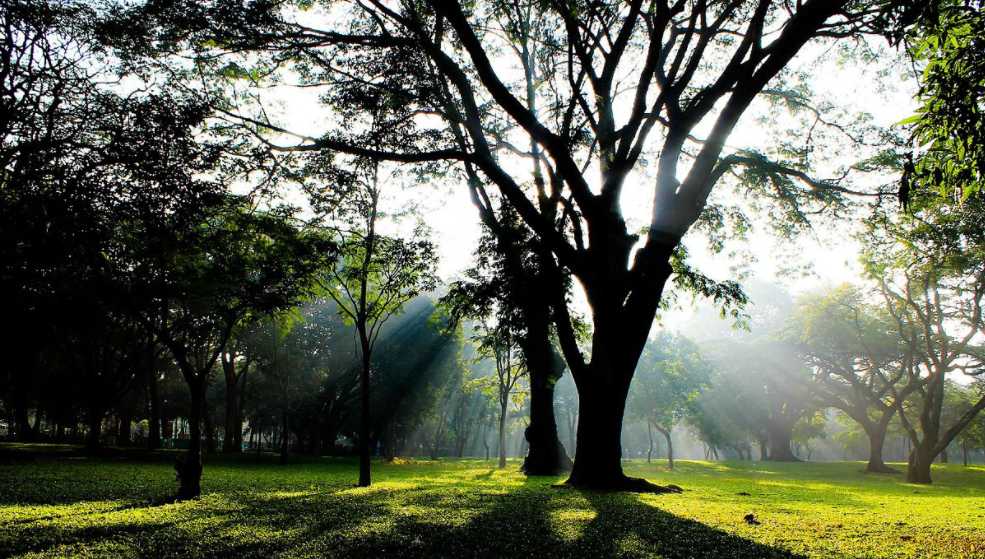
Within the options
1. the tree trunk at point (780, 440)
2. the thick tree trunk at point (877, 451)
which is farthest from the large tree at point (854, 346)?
the tree trunk at point (780, 440)

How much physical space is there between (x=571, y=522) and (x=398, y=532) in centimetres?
282

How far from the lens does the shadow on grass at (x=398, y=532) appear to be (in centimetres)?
666

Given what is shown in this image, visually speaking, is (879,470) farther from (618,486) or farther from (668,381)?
(618,486)

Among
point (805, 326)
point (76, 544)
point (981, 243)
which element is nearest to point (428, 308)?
point (805, 326)

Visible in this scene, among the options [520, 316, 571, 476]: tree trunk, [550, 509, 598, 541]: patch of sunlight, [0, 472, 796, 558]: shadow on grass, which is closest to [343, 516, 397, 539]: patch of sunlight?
[0, 472, 796, 558]: shadow on grass

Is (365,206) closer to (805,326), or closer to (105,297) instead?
(105,297)

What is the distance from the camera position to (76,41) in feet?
50.7

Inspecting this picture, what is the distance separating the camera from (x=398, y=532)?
762 centimetres

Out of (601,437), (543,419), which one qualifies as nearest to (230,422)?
(543,419)

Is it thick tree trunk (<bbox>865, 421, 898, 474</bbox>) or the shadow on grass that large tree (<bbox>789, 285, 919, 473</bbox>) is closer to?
thick tree trunk (<bbox>865, 421, 898, 474</bbox>)

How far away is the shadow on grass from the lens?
21.9 ft

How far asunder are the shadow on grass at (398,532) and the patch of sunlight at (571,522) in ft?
0.05

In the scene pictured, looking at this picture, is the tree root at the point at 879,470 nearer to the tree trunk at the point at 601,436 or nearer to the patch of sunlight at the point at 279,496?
the tree trunk at the point at 601,436

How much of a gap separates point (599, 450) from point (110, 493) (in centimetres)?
1247
